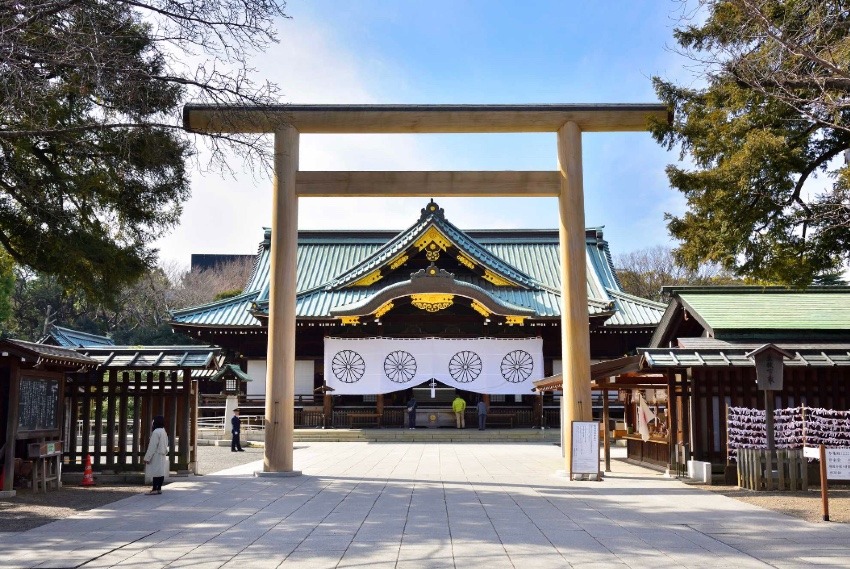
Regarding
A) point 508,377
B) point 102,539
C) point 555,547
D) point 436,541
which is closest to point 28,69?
point 102,539

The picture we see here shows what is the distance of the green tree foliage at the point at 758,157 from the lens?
1035cm

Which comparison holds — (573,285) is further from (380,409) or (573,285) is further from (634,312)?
(634,312)

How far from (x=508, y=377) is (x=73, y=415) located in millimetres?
15312

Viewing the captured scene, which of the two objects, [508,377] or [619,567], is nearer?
[619,567]

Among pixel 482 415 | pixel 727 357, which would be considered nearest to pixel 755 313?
pixel 727 357

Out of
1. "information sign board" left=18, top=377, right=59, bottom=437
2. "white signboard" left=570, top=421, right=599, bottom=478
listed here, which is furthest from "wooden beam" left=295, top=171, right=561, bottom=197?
"information sign board" left=18, top=377, right=59, bottom=437

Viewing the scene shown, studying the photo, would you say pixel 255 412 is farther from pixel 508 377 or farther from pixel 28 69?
pixel 28 69

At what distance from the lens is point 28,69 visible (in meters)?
7.61

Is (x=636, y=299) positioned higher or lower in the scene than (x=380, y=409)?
higher

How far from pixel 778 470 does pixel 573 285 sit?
443cm

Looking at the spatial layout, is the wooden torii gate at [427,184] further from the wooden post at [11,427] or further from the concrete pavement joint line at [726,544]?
the concrete pavement joint line at [726,544]

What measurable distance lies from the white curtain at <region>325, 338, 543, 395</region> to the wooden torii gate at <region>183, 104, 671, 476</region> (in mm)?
12143

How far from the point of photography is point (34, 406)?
39.8 ft

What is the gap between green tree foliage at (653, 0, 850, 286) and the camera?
10352 mm
